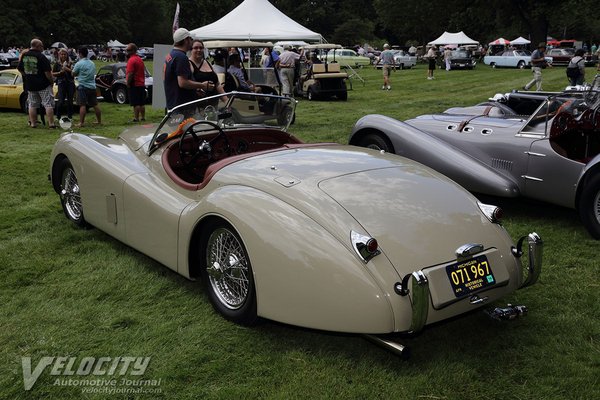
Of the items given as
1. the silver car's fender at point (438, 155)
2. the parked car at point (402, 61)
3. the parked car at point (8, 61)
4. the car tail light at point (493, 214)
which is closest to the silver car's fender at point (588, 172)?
the silver car's fender at point (438, 155)

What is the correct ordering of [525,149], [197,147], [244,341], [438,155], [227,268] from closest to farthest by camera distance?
[244,341], [227,268], [197,147], [525,149], [438,155]

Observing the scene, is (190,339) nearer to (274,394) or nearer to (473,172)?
(274,394)

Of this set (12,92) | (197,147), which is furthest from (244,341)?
(12,92)

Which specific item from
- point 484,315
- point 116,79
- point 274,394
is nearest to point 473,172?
point 484,315

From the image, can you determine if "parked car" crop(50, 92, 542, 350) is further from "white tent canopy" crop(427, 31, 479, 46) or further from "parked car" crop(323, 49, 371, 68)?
"white tent canopy" crop(427, 31, 479, 46)

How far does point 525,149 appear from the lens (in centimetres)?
582

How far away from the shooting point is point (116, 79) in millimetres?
16672

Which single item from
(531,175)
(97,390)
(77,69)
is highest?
(77,69)

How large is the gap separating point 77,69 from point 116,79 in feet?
17.5

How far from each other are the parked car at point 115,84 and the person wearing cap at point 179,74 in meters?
9.75

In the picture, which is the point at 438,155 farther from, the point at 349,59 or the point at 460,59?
the point at 349,59

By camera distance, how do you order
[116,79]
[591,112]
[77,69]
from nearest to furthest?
[591,112], [77,69], [116,79]

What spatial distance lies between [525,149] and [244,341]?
380 centimetres

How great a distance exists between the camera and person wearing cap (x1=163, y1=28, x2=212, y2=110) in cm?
698
